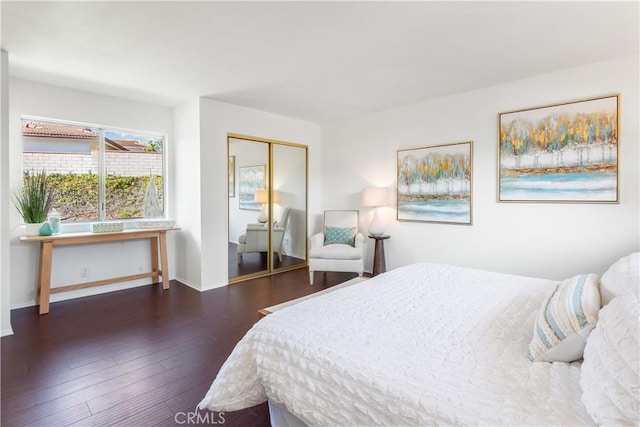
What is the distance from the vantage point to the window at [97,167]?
143 inches

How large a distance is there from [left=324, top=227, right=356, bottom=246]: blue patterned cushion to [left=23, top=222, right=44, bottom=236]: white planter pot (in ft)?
11.0

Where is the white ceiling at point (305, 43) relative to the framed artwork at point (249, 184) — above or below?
above

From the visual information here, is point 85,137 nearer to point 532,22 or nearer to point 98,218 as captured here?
point 98,218

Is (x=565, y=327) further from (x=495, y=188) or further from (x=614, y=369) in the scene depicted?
(x=495, y=188)

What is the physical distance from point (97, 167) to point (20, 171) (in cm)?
73

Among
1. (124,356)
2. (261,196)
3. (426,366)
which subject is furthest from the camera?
(261,196)

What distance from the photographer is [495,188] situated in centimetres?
365

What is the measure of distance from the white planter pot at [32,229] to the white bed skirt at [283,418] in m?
3.34

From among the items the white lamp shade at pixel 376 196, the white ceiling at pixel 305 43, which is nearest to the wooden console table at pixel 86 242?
the white ceiling at pixel 305 43

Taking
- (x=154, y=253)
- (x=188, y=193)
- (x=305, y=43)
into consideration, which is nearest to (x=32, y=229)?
(x=154, y=253)

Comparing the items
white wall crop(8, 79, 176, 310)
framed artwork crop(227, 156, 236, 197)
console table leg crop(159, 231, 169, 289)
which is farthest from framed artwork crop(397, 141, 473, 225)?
white wall crop(8, 79, 176, 310)

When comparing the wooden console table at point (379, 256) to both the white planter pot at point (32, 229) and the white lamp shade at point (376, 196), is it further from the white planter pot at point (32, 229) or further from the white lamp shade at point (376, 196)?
the white planter pot at point (32, 229)

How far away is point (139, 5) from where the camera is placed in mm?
2094

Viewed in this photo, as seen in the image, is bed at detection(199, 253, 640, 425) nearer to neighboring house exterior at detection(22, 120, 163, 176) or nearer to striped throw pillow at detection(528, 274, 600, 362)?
striped throw pillow at detection(528, 274, 600, 362)
